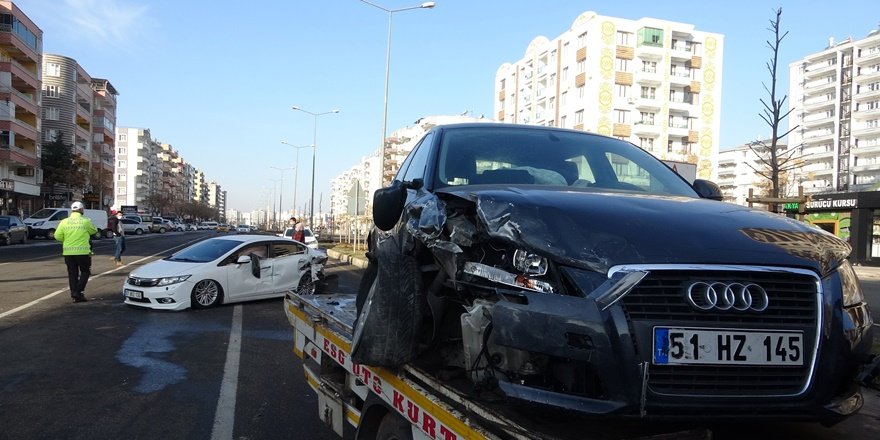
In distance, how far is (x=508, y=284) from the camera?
2.18m

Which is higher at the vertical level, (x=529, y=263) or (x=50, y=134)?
(x=50, y=134)

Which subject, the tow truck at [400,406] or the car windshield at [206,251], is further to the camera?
the car windshield at [206,251]

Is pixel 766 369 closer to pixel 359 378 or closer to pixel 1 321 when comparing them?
pixel 359 378

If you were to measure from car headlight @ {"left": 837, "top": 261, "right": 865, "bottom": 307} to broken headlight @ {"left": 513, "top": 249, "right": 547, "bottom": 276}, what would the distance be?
1.04 meters

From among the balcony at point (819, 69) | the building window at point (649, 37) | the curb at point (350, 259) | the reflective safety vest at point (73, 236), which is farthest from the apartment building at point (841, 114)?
the reflective safety vest at point (73, 236)

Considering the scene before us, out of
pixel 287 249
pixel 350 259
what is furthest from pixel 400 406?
pixel 350 259

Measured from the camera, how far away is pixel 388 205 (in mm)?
3146

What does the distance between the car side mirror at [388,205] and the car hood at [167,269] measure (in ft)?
27.1

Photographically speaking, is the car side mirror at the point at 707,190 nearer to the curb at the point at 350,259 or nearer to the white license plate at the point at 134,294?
the white license plate at the point at 134,294

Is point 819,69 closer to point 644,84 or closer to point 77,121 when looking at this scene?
point 644,84

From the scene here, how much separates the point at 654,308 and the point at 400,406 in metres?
1.26

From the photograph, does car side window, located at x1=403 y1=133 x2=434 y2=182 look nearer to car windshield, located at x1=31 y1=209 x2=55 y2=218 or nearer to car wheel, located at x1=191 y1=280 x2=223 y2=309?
car wheel, located at x1=191 y1=280 x2=223 y2=309

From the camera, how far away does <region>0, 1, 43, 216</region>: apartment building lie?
157ft

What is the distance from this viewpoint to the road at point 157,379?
4.36 metres
